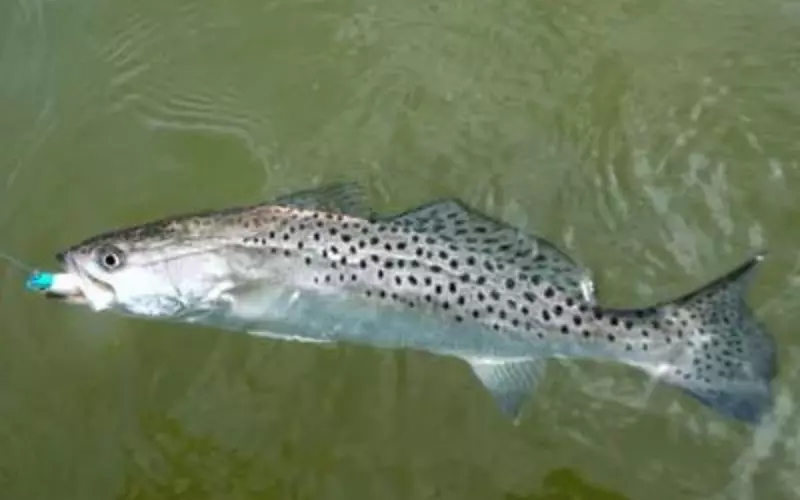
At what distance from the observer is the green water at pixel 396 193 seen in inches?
169

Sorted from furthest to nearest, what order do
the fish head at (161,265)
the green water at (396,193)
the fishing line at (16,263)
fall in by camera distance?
the fishing line at (16,263)
the green water at (396,193)
the fish head at (161,265)

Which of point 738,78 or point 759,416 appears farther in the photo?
point 738,78

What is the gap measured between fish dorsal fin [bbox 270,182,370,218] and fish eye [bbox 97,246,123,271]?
0.46 metres

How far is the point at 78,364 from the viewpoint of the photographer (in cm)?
475

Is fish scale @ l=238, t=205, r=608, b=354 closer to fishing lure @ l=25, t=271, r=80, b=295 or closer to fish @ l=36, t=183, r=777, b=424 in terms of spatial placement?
fish @ l=36, t=183, r=777, b=424

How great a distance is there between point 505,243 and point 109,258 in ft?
3.18

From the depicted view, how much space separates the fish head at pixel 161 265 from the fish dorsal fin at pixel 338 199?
8.4 inches

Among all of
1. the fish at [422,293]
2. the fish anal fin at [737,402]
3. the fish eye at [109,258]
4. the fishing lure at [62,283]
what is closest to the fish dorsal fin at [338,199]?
the fish at [422,293]

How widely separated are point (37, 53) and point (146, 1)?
45cm

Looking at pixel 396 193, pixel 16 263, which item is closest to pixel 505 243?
pixel 396 193

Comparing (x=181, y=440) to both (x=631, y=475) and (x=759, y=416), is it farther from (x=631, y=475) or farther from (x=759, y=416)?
(x=759, y=416)

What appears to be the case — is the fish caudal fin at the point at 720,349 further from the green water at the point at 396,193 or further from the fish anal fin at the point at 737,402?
the green water at the point at 396,193

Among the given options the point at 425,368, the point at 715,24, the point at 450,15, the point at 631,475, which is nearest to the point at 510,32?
the point at 450,15

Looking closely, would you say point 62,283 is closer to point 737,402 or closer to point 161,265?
point 161,265
